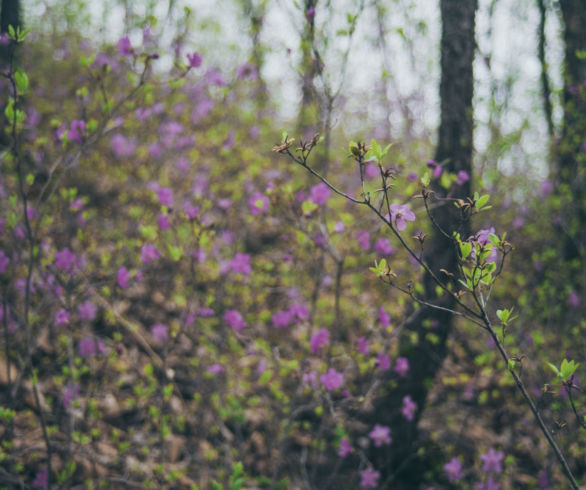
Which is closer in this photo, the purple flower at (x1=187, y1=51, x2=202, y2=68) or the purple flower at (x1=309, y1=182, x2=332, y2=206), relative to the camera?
the purple flower at (x1=187, y1=51, x2=202, y2=68)

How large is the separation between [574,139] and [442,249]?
1.61 metres

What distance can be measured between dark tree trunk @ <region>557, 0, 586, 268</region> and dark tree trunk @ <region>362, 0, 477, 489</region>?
0.92 metres

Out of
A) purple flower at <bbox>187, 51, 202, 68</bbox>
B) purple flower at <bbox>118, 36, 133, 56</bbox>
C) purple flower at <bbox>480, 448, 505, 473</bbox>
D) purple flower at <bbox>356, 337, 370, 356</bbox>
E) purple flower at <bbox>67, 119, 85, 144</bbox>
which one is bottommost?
purple flower at <bbox>480, 448, 505, 473</bbox>

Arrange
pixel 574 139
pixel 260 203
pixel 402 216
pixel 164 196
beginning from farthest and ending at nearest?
pixel 574 139 → pixel 164 196 → pixel 260 203 → pixel 402 216

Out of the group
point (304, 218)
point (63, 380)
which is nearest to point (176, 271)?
point (63, 380)

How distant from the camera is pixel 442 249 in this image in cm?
264

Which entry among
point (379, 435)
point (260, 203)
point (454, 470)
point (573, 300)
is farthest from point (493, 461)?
point (260, 203)

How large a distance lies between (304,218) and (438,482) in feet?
7.21

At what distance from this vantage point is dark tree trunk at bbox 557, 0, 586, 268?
10.8 feet

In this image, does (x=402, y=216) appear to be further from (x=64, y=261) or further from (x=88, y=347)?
(x=88, y=347)

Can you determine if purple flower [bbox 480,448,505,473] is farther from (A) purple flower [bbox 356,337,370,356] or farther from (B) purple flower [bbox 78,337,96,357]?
(B) purple flower [bbox 78,337,96,357]

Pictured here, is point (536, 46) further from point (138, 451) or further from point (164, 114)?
point (138, 451)

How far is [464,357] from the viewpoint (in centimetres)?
409

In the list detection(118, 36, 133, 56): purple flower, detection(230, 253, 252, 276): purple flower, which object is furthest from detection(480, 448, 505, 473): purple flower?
detection(118, 36, 133, 56): purple flower
